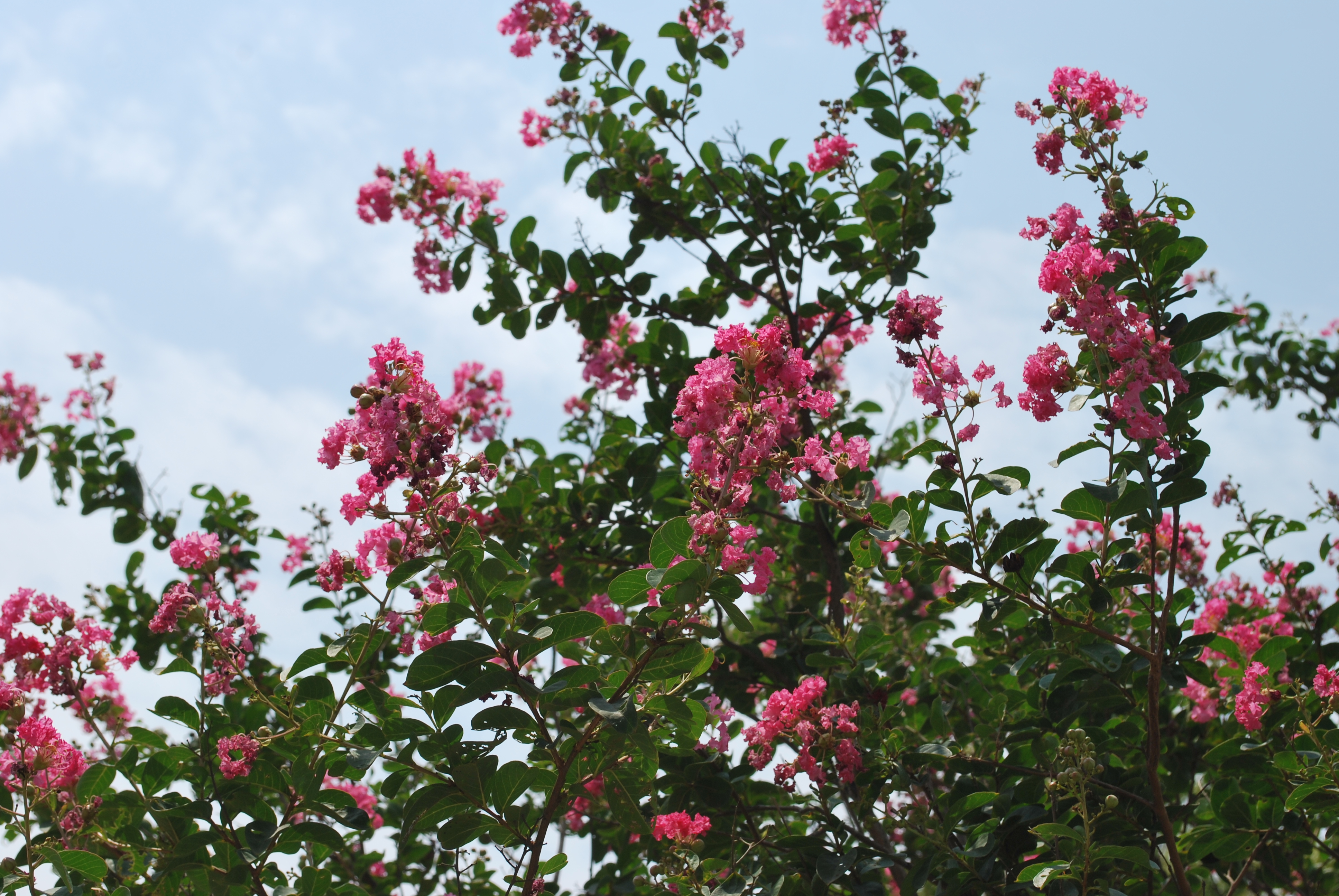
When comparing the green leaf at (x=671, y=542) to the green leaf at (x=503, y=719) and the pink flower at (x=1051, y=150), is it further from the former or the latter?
the pink flower at (x=1051, y=150)

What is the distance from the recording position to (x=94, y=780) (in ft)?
7.07

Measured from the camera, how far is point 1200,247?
205 cm

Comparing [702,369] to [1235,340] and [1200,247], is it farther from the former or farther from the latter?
[1235,340]

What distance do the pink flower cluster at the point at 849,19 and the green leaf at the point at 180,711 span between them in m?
3.03

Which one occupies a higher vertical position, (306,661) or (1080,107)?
(1080,107)

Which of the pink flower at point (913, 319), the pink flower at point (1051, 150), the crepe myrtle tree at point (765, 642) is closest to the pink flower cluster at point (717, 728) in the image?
the crepe myrtle tree at point (765, 642)

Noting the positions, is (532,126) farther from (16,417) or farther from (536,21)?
(16,417)

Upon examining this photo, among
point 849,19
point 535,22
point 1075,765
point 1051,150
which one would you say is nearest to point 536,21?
point 535,22

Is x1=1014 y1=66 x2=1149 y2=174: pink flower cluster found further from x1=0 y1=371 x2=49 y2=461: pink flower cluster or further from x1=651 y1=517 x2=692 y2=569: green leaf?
x1=0 y1=371 x2=49 y2=461: pink flower cluster

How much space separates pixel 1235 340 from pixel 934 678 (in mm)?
3199

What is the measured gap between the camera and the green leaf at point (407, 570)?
A: 5.33 ft

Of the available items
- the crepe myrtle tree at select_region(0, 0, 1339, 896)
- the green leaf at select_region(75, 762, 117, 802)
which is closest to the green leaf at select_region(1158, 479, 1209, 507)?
the crepe myrtle tree at select_region(0, 0, 1339, 896)

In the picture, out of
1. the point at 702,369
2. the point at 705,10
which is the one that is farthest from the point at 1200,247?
the point at 705,10

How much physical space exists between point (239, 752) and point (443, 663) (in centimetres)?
78
